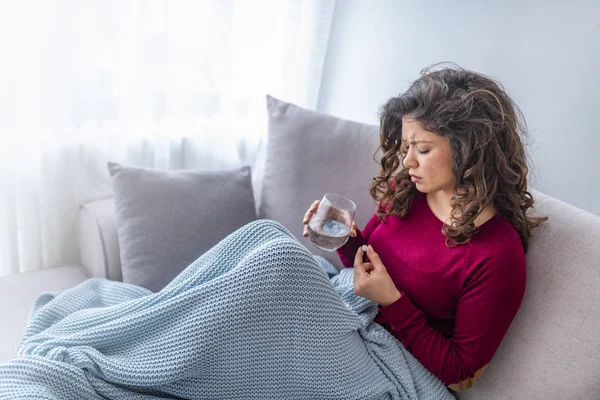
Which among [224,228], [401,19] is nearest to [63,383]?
[224,228]

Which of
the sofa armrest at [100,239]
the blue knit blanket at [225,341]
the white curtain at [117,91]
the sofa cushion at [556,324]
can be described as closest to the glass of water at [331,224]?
the blue knit blanket at [225,341]

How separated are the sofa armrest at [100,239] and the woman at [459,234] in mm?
603

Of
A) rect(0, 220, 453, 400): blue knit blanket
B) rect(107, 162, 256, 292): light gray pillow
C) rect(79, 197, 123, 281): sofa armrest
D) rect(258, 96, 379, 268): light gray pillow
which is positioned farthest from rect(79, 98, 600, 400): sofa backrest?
rect(79, 197, 123, 281): sofa armrest

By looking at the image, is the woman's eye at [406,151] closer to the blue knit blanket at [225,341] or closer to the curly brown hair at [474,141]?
the curly brown hair at [474,141]

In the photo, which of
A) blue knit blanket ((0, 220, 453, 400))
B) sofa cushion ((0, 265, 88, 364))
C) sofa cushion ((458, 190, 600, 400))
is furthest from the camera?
sofa cushion ((0, 265, 88, 364))

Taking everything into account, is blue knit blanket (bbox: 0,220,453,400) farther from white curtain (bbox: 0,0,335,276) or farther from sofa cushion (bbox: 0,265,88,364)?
white curtain (bbox: 0,0,335,276)

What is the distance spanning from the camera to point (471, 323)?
1.12 m

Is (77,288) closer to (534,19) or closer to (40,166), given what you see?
(40,166)

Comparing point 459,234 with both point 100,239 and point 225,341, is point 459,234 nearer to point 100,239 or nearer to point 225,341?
point 225,341

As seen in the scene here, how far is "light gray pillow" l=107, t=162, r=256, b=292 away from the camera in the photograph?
1.45 metres

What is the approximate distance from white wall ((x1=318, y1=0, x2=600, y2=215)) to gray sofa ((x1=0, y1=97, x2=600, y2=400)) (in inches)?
13.1

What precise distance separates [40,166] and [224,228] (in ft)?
1.80

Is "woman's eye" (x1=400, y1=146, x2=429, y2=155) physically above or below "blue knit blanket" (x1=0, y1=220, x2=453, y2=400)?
above

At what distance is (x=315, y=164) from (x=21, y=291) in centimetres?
86
